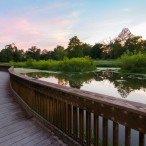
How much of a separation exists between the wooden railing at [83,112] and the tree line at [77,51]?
84.1 meters

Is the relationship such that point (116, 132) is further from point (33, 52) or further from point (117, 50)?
point (33, 52)

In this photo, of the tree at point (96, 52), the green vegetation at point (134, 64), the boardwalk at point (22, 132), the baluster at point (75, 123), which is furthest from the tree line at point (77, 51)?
the baluster at point (75, 123)

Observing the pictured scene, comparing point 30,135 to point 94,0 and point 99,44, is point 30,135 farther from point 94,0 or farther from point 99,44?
point 99,44

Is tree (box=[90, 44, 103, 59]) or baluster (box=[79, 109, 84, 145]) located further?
tree (box=[90, 44, 103, 59])

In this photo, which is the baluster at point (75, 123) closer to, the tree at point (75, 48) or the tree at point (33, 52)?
the tree at point (75, 48)

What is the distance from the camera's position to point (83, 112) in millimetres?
4062

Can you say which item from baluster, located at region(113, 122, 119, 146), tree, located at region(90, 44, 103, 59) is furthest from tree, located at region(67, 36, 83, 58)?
baluster, located at region(113, 122, 119, 146)

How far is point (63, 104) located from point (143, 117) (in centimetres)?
209

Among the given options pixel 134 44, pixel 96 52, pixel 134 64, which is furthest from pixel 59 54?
pixel 134 64

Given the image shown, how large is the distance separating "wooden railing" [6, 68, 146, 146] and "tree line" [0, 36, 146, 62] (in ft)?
276

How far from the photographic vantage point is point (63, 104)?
4.60 metres

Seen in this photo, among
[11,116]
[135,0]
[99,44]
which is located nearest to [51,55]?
[99,44]

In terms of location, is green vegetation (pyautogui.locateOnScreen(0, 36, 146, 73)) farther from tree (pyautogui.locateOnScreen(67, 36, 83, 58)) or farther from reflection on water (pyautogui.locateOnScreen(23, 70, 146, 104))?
reflection on water (pyautogui.locateOnScreen(23, 70, 146, 104))

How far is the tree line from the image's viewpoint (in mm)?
90250
